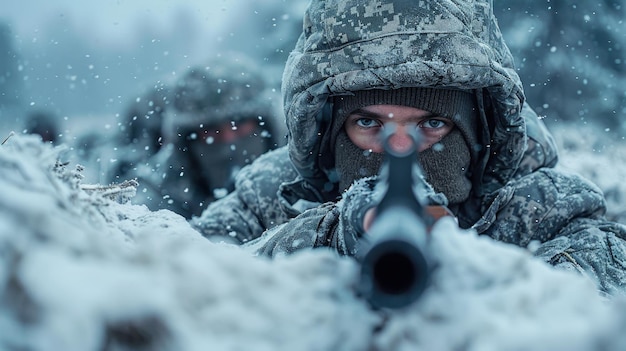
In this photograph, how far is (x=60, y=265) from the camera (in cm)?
65

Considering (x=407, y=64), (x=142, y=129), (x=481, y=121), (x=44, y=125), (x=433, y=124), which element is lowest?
(x=481, y=121)

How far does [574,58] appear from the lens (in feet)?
20.0

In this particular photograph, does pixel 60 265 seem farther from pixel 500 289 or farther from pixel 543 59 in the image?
pixel 543 59

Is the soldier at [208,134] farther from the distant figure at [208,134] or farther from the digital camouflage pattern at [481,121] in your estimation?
the digital camouflage pattern at [481,121]

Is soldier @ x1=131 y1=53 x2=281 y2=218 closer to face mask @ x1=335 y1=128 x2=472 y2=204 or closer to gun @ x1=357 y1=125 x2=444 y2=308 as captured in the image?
face mask @ x1=335 y1=128 x2=472 y2=204

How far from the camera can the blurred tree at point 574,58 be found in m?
5.75

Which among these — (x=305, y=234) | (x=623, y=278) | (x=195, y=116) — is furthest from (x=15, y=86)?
(x=623, y=278)

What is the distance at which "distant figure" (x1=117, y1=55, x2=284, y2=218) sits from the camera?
4.11 metres

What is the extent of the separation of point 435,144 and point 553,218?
43 centimetres

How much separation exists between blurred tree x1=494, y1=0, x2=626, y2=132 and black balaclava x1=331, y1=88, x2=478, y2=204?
3.74 metres

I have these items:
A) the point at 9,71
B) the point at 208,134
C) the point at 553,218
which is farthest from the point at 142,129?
the point at 553,218

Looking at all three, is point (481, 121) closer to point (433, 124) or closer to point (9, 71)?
point (433, 124)

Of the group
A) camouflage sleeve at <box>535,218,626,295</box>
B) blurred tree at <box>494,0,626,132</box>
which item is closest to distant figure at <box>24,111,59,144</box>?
blurred tree at <box>494,0,626,132</box>

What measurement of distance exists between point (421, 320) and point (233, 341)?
205 millimetres
